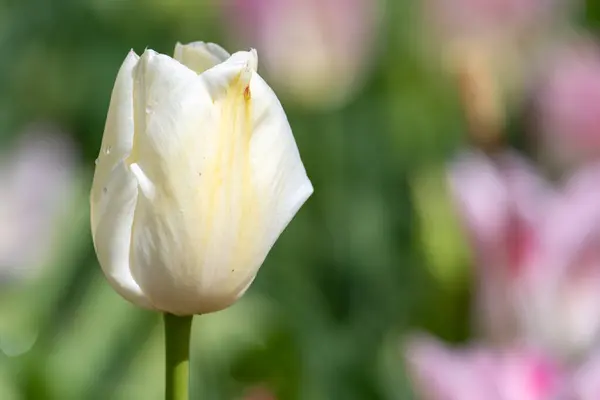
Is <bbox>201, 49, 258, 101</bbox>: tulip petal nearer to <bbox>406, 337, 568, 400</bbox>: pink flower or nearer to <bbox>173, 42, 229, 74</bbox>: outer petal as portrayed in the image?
<bbox>173, 42, 229, 74</bbox>: outer petal

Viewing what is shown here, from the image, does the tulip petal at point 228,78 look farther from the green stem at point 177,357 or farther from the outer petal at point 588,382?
the outer petal at point 588,382

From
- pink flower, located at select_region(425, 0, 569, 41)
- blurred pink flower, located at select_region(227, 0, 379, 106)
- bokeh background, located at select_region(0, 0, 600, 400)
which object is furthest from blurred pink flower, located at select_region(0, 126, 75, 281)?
pink flower, located at select_region(425, 0, 569, 41)

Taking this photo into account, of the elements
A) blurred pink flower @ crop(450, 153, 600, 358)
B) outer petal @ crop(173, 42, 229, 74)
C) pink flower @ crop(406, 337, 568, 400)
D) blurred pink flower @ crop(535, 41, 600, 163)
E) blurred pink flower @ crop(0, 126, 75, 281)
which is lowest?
blurred pink flower @ crop(0, 126, 75, 281)

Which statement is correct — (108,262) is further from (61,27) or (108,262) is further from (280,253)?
(61,27)

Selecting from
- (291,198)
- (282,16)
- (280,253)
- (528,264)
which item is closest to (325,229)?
(280,253)

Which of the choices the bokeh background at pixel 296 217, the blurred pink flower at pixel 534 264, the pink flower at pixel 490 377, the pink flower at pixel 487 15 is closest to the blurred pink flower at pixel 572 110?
the bokeh background at pixel 296 217

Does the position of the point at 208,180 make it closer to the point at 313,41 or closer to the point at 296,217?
the point at 296,217
